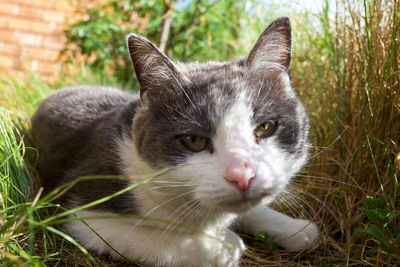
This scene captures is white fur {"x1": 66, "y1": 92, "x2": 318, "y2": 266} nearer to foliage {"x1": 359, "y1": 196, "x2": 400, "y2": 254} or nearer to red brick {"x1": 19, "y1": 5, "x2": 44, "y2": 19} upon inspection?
foliage {"x1": 359, "y1": 196, "x2": 400, "y2": 254}

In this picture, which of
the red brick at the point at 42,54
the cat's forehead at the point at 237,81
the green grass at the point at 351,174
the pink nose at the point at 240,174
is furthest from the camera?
the red brick at the point at 42,54

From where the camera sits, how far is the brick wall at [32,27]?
5660 mm

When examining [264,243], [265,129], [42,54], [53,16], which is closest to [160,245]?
[264,243]

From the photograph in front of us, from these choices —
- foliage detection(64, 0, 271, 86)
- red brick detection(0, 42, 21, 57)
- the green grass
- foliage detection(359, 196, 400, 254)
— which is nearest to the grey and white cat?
the green grass

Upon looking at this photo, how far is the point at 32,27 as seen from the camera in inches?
225

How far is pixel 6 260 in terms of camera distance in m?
1.03

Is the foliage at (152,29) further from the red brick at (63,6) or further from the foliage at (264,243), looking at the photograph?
the foliage at (264,243)

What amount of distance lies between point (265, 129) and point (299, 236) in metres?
0.60

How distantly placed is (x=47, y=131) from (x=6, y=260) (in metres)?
1.27

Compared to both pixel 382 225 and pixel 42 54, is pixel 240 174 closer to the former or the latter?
pixel 382 225

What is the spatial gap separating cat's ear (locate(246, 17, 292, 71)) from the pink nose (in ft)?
2.18

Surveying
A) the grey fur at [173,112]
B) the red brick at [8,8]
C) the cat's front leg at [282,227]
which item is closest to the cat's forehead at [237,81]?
the grey fur at [173,112]

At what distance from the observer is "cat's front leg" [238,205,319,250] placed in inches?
66.5

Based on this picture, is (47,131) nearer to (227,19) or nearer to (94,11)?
(94,11)
